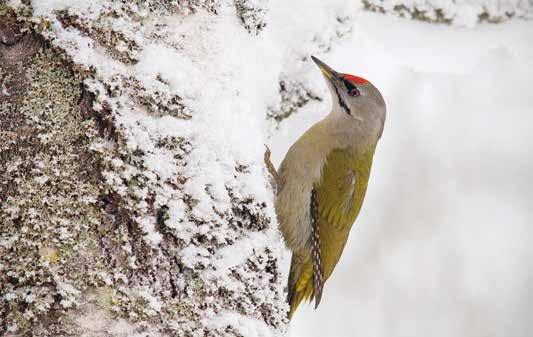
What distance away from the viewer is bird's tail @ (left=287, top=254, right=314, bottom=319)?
10.9 ft

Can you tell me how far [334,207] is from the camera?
11.0 ft

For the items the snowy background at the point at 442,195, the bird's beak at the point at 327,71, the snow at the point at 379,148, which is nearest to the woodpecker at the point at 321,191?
the bird's beak at the point at 327,71

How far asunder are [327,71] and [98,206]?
1.74 metres

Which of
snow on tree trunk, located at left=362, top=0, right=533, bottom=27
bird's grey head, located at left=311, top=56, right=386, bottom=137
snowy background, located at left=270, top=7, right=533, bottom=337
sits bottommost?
snowy background, located at left=270, top=7, right=533, bottom=337

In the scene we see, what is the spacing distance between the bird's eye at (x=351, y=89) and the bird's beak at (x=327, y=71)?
0.34 ft

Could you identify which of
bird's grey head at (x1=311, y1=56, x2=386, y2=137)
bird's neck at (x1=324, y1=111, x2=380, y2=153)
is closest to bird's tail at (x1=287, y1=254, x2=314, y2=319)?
bird's neck at (x1=324, y1=111, x2=380, y2=153)

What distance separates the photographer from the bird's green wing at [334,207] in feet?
10.8

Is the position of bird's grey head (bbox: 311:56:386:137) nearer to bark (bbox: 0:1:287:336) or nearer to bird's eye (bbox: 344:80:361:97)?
bird's eye (bbox: 344:80:361:97)

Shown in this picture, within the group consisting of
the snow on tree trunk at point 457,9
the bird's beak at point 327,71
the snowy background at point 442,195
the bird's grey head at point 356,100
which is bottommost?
the snowy background at point 442,195

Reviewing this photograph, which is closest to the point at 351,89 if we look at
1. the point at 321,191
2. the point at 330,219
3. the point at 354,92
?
the point at 354,92

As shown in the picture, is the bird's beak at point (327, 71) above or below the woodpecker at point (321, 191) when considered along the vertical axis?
above

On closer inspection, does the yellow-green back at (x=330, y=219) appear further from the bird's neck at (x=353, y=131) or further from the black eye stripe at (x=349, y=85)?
the black eye stripe at (x=349, y=85)

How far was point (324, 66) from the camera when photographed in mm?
3262

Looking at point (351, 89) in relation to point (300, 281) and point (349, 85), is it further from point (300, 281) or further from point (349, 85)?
point (300, 281)
